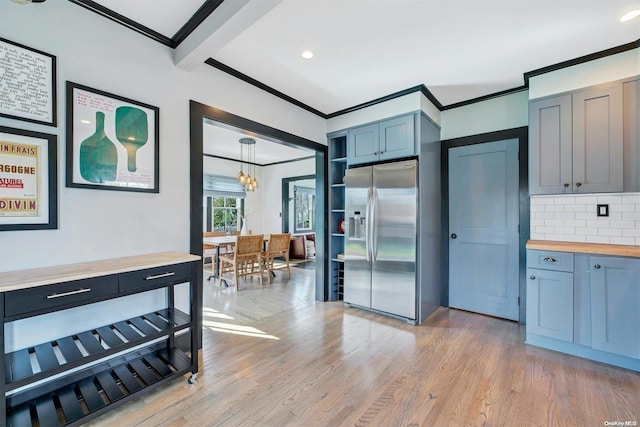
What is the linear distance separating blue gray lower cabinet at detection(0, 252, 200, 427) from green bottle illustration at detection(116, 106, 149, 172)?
781 mm

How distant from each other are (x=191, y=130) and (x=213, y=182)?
442cm

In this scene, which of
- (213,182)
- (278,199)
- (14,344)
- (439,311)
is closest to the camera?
(14,344)

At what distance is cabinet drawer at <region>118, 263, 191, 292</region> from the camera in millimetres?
1682

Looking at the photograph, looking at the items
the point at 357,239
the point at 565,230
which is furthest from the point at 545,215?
the point at 357,239

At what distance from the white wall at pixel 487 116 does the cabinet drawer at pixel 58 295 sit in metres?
3.85

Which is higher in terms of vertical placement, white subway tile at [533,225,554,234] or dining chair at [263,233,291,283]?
white subway tile at [533,225,554,234]

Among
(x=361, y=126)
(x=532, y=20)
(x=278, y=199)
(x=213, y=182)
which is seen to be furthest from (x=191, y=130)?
(x=278, y=199)

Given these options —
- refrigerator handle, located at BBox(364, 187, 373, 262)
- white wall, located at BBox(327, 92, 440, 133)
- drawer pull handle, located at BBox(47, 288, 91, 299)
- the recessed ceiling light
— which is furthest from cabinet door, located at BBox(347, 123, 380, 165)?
drawer pull handle, located at BBox(47, 288, 91, 299)

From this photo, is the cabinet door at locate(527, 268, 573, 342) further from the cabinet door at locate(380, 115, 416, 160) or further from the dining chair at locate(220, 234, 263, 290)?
the dining chair at locate(220, 234, 263, 290)

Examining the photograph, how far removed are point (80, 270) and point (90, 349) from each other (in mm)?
481

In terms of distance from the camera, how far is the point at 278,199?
7.66m

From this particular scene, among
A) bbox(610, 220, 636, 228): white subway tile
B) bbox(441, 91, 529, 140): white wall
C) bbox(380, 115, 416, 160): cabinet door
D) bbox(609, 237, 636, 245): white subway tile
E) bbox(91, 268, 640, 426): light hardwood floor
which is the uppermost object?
bbox(441, 91, 529, 140): white wall

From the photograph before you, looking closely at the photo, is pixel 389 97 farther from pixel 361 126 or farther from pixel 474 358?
pixel 474 358

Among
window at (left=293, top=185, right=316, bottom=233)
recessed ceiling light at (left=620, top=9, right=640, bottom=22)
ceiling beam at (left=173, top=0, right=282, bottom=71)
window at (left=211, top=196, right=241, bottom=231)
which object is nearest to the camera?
ceiling beam at (left=173, top=0, right=282, bottom=71)
